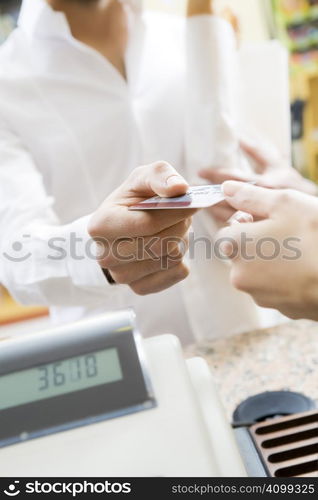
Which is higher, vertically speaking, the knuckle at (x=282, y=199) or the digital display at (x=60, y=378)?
the knuckle at (x=282, y=199)

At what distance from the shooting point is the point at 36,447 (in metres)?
0.28

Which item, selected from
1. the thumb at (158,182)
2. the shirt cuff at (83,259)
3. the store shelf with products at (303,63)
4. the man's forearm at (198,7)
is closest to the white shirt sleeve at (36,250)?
the shirt cuff at (83,259)

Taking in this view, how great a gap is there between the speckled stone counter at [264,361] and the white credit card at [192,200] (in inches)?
8.7

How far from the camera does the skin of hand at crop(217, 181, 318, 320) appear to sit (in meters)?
0.31

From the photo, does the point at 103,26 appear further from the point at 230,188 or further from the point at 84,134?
the point at 230,188

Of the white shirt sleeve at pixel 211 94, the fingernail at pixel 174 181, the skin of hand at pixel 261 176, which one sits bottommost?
the fingernail at pixel 174 181

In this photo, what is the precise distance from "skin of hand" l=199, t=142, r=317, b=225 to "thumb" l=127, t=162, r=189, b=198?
A: 0.13 metres

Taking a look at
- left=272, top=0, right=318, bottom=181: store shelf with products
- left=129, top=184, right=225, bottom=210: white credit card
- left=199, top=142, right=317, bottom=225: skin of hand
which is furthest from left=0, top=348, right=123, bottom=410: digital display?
left=272, top=0, right=318, bottom=181: store shelf with products

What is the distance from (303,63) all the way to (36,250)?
149 cm

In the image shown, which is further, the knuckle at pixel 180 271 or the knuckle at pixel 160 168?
the knuckle at pixel 180 271

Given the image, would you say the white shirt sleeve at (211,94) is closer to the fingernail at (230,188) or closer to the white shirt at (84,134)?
the white shirt at (84,134)

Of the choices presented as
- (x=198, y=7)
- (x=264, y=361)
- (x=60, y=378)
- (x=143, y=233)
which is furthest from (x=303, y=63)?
(x=60, y=378)

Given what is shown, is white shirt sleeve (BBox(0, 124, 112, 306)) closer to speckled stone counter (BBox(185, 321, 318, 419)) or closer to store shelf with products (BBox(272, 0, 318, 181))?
speckled stone counter (BBox(185, 321, 318, 419))

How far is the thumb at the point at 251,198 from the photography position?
0.32 meters
